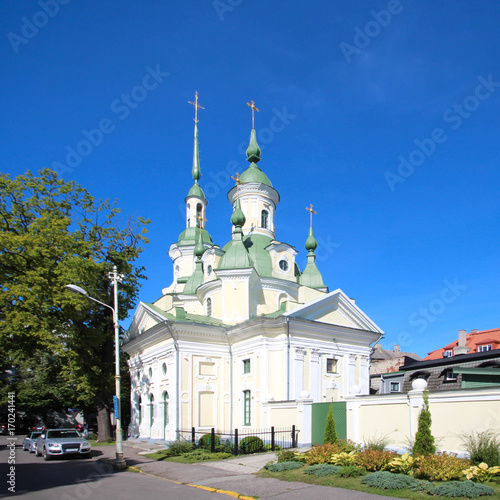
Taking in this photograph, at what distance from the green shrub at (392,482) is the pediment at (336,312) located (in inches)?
535

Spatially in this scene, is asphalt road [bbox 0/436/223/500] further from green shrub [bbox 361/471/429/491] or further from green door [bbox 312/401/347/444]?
green door [bbox 312/401/347/444]

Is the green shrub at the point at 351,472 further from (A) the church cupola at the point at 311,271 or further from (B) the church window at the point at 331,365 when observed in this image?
(A) the church cupola at the point at 311,271

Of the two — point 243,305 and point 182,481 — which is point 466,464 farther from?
point 243,305

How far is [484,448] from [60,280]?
790 inches

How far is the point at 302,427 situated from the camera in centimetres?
1934

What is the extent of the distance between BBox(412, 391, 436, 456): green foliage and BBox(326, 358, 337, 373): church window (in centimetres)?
1357

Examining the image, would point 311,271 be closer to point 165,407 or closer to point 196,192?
point 165,407

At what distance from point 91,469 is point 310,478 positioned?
8.28m

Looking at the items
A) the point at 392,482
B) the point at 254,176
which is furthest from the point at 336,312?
the point at 392,482

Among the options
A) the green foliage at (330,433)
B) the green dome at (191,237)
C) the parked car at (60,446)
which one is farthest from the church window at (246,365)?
the green dome at (191,237)

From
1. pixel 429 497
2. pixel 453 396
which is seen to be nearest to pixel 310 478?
pixel 429 497

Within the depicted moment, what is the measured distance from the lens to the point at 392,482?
1036cm

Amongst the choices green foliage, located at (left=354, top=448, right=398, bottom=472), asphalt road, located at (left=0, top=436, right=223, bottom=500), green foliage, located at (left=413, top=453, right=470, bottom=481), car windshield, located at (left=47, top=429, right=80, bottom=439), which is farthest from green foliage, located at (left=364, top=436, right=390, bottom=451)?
car windshield, located at (left=47, top=429, right=80, bottom=439)

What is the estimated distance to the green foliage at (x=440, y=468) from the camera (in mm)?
10438
